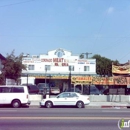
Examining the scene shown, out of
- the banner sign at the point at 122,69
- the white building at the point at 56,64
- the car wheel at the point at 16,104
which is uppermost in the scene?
the white building at the point at 56,64

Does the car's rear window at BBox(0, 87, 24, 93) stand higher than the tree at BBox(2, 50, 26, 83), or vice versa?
the tree at BBox(2, 50, 26, 83)

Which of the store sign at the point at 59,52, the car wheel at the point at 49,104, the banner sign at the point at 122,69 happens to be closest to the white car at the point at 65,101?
the car wheel at the point at 49,104

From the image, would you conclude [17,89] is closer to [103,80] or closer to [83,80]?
[83,80]

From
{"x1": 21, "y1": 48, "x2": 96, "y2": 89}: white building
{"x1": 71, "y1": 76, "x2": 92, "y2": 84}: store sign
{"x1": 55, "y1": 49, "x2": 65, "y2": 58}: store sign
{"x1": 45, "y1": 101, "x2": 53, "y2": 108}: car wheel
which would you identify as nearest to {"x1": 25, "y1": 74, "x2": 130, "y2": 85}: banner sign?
{"x1": 71, "y1": 76, "x2": 92, "y2": 84}: store sign

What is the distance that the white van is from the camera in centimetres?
2545

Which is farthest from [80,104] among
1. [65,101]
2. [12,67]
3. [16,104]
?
[12,67]

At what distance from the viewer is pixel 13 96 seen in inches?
1005

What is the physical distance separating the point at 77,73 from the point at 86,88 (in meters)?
23.1

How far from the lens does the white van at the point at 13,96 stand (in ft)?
83.5

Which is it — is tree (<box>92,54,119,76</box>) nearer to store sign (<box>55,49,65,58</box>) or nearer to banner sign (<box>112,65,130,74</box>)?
store sign (<box>55,49,65,58</box>)

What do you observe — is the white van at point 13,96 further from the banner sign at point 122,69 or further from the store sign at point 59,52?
the store sign at point 59,52

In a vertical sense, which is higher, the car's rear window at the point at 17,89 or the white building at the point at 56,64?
the white building at the point at 56,64

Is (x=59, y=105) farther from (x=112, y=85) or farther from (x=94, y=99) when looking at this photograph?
(x=112, y=85)

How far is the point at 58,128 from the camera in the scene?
12.3 m
